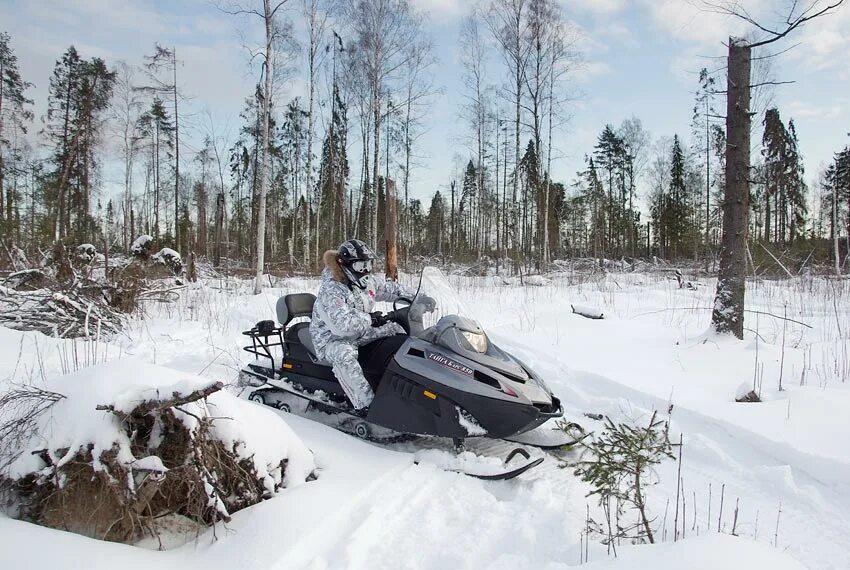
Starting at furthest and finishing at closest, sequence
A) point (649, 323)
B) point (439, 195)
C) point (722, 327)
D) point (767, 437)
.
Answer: point (439, 195) → point (649, 323) → point (722, 327) → point (767, 437)

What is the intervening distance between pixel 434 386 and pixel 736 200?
5001 millimetres

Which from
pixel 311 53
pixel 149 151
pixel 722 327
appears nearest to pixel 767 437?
pixel 722 327

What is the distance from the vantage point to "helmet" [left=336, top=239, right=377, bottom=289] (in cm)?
384

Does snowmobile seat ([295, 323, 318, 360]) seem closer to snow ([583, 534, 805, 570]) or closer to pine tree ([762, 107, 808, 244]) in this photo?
snow ([583, 534, 805, 570])

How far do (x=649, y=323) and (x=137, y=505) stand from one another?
23.3 ft

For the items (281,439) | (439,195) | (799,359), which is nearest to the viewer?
(281,439)

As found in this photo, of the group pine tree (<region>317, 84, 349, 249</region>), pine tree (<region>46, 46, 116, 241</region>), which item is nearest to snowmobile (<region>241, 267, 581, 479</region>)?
pine tree (<region>317, 84, 349, 249</region>)

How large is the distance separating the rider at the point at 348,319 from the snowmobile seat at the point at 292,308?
0.36 meters

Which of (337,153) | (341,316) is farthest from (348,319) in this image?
(337,153)

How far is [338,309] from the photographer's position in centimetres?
374

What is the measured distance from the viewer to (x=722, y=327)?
5891 millimetres

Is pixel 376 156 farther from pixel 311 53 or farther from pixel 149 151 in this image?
pixel 149 151

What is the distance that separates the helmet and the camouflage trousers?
1.52 feet

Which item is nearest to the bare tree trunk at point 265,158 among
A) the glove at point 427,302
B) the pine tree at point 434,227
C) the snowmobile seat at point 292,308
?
the snowmobile seat at point 292,308
